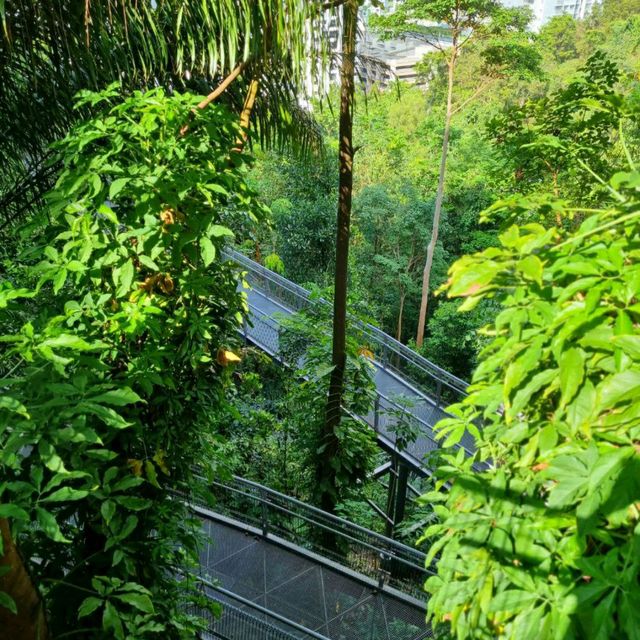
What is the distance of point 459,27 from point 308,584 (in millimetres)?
14388

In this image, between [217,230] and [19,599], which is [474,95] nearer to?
[217,230]

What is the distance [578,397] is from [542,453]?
5.6 inches

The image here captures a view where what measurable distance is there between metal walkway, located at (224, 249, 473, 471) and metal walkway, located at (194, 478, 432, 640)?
1.59 meters

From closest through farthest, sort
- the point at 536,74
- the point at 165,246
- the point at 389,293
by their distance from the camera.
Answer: the point at 165,246 < the point at 536,74 < the point at 389,293

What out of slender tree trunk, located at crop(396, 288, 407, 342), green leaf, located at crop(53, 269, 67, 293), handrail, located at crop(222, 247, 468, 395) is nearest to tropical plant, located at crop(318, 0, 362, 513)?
handrail, located at crop(222, 247, 468, 395)

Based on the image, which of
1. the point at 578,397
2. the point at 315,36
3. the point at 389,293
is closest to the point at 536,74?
the point at 389,293

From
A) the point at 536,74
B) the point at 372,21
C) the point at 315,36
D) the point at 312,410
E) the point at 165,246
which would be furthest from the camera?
the point at 536,74

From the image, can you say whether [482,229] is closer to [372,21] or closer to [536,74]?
[536,74]

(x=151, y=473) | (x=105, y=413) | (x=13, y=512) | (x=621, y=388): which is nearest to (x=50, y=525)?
(x=13, y=512)

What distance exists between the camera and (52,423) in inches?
61.2

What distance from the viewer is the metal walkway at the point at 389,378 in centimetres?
723

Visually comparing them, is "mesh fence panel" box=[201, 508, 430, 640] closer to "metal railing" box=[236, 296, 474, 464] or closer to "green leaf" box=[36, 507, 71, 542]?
"metal railing" box=[236, 296, 474, 464]

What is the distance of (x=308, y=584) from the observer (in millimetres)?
5180

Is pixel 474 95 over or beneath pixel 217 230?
beneath
